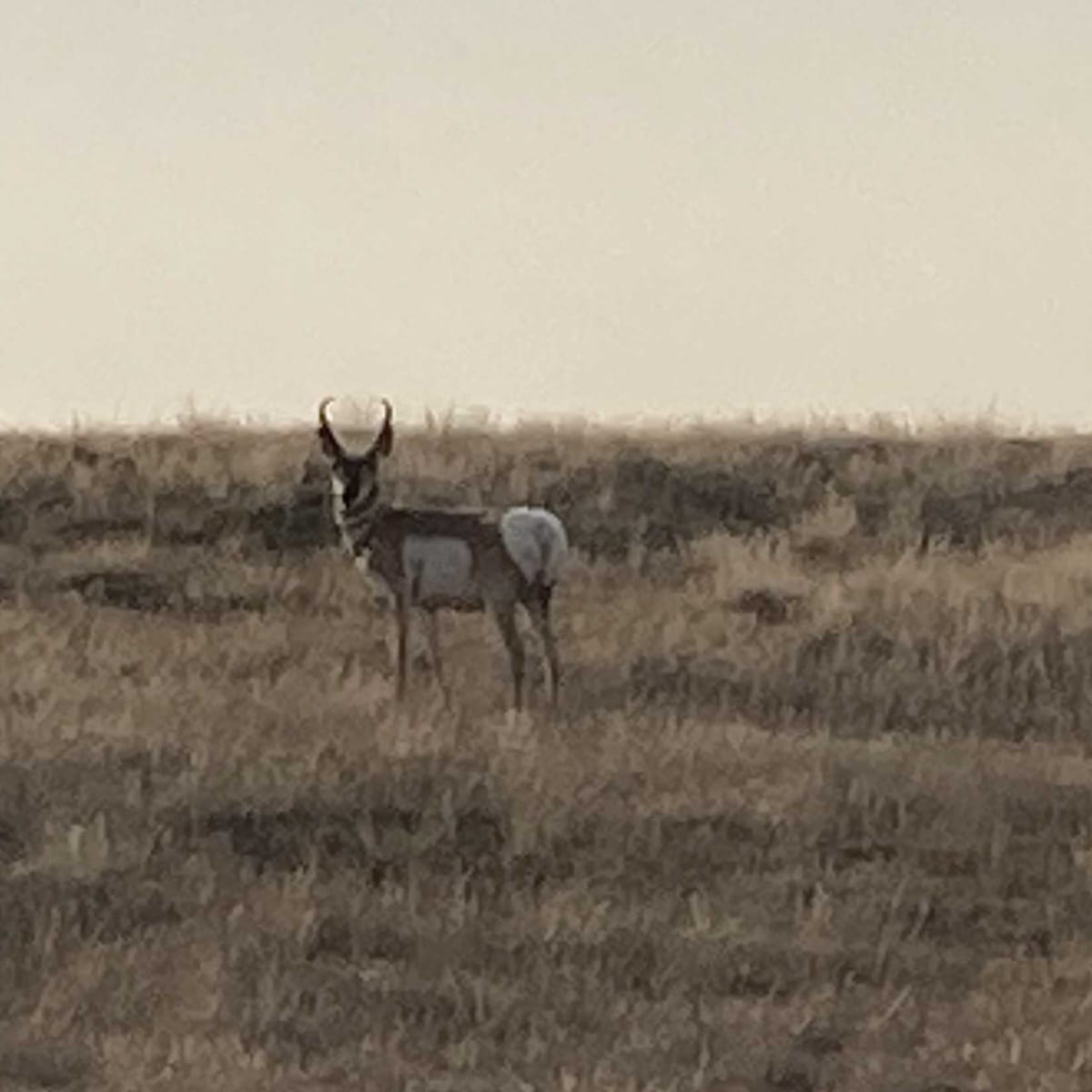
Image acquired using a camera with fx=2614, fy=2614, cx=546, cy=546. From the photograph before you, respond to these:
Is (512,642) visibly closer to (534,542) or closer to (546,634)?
(546,634)

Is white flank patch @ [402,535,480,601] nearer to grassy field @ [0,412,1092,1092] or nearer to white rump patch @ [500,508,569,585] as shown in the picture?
white rump patch @ [500,508,569,585]

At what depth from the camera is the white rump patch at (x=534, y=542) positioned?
15.7 m

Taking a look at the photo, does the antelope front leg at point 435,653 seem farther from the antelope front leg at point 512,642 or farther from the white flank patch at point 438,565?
the antelope front leg at point 512,642

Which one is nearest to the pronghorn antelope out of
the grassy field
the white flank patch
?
the white flank patch

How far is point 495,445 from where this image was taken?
993 inches

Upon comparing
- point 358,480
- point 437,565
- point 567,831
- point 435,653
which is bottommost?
point 567,831

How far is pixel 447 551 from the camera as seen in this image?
15695 mm

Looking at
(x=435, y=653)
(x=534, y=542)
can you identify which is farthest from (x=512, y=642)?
(x=534, y=542)

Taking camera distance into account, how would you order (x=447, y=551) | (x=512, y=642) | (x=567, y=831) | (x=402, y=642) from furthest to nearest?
(x=512, y=642) → (x=447, y=551) → (x=402, y=642) → (x=567, y=831)

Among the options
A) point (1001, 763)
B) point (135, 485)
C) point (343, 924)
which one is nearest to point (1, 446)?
point (135, 485)

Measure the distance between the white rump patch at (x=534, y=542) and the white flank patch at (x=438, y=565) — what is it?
28 cm

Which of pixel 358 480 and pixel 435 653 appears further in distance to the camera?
→ pixel 358 480

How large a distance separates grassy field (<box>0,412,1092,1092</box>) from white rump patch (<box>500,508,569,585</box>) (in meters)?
0.81

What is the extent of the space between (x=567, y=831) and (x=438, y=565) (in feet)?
13.1
